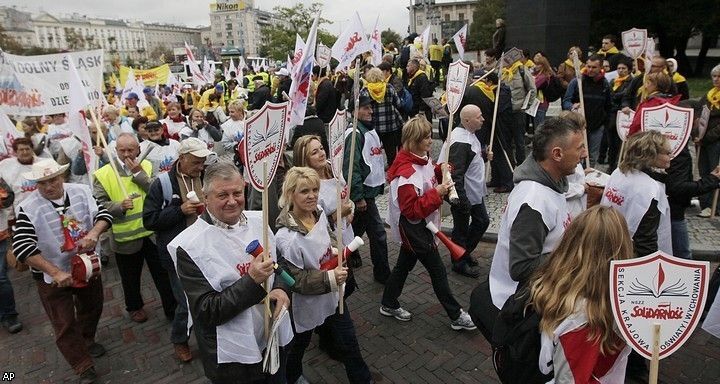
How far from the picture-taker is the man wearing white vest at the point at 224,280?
105 inches

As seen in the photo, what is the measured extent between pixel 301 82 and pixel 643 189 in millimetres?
3308

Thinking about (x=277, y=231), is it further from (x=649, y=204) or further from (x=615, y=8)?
(x=615, y=8)

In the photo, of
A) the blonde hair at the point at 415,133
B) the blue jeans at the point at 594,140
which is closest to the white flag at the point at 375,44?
the blue jeans at the point at 594,140

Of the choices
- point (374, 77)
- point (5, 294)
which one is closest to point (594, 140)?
point (374, 77)

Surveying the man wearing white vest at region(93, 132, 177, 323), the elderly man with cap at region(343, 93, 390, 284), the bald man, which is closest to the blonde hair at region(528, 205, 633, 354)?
the bald man

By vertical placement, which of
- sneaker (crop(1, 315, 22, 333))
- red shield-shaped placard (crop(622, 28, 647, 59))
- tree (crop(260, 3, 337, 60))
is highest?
tree (crop(260, 3, 337, 60))

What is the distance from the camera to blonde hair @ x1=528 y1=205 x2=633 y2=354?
→ 2.15 metres

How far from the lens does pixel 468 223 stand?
6.02 m

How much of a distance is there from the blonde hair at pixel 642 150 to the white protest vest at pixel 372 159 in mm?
2662

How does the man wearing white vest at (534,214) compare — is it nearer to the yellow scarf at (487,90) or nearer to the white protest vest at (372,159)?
the white protest vest at (372,159)

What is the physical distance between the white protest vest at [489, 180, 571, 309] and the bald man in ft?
6.11

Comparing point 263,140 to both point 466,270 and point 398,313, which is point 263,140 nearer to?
point 398,313

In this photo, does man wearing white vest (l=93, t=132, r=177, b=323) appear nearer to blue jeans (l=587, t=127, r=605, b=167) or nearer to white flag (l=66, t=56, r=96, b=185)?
white flag (l=66, t=56, r=96, b=185)

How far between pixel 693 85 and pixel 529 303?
2314 centimetres
